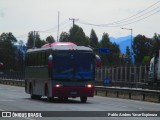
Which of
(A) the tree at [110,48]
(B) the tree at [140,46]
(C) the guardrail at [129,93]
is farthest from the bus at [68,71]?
(B) the tree at [140,46]

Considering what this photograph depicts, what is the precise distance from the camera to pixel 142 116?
20.7m

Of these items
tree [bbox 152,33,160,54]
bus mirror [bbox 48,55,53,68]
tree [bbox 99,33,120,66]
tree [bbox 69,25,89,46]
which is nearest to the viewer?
bus mirror [bbox 48,55,53,68]

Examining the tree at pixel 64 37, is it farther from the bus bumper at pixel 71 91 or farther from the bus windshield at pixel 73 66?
the bus bumper at pixel 71 91

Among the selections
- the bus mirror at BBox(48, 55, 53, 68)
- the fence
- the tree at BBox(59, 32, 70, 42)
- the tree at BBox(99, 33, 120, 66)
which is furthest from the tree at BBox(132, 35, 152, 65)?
the bus mirror at BBox(48, 55, 53, 68)

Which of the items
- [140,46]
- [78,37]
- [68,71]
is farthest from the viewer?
[140,46]

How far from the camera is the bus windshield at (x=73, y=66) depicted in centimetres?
3059

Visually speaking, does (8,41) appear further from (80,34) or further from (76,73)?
(76,73)

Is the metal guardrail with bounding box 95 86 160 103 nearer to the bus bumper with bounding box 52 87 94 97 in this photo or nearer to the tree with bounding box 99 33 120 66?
the bus bumper with bounding box 52 87 94 97

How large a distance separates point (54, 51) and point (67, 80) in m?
1.71

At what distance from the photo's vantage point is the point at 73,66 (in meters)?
30.7

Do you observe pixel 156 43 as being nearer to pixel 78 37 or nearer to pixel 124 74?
pixel 78 37

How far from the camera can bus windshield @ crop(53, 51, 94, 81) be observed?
30594 mm

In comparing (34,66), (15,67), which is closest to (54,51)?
(34,66)

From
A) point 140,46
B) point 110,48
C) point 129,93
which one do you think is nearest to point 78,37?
point 110,48
